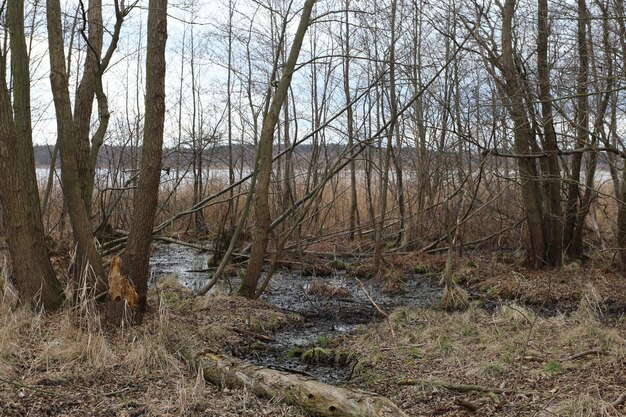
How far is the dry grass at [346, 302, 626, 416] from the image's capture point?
4.84m

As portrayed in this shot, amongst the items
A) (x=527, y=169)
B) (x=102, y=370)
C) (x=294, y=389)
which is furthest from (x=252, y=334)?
(x=527, y=169)

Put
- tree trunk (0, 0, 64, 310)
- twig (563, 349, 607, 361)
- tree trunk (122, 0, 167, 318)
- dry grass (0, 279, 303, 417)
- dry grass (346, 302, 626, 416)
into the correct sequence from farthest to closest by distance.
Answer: tree trunk (122, 0, 167, 318) → tree trunk (0, 0, 64, 310) → twig (563, 349, 607, 361) → dry grass (346, 302, 626, 416) → dry grass (0, 279, 303, 417)

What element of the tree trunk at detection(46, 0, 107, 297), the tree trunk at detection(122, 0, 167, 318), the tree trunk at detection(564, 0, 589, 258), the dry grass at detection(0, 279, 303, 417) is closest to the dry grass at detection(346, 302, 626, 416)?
the dry grass at detection(0, 279, 303, 417)

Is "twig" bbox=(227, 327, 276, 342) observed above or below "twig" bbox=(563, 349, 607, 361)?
below

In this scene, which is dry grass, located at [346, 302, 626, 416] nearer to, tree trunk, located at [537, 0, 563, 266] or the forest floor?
the forest floor

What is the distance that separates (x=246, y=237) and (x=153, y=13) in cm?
885

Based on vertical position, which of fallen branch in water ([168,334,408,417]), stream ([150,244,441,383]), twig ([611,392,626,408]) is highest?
twig ([611,392,626,408])

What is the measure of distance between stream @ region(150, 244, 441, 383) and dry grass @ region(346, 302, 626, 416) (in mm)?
→ 524

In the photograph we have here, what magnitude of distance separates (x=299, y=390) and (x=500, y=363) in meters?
1.96

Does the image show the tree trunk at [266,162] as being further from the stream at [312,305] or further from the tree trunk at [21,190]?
the tree trunk at [21,190]

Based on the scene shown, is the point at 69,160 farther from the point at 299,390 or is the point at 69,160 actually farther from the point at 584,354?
the point at 584,354

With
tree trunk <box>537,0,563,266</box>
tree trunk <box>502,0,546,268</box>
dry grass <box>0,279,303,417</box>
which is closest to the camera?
dry grass <box>0,279,303,417</box>

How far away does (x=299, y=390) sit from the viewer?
489 centimetres

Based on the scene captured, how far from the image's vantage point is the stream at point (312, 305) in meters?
6.78
